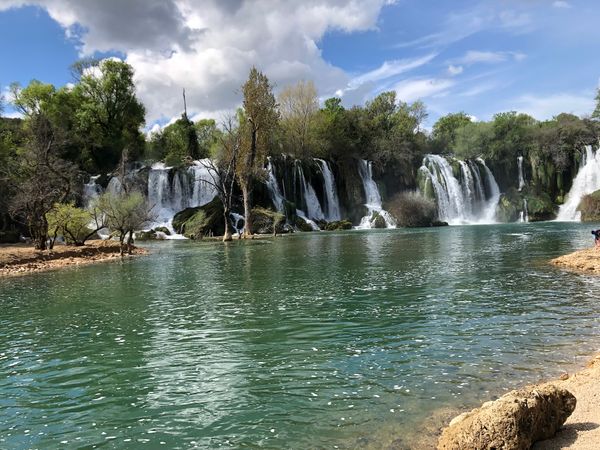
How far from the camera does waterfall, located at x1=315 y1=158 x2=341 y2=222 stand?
64.6 meters

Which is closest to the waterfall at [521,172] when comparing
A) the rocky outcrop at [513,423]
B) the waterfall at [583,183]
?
the waterfall at [583,183]

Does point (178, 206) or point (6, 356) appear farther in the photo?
point (178, 206)

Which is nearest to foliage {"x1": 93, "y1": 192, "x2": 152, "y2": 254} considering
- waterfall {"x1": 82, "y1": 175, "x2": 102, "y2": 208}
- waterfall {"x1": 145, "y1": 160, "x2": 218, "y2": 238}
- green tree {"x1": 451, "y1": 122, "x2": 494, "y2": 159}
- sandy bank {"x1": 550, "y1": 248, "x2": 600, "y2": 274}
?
waterfall {"x1": 82, "y1": 175, "x2": 102, "y2": 208}

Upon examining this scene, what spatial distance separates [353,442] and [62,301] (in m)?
13.5

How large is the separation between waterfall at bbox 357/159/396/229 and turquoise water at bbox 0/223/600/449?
44186 millimetres

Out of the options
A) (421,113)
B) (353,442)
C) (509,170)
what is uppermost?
(421,113)

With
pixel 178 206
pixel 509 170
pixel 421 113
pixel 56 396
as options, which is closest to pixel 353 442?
pixel 56 396

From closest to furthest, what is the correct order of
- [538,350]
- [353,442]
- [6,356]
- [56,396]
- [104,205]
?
[353,442], [56,396], [538,350], [6,356], [104,205]

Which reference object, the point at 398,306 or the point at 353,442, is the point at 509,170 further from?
the point at 353,442

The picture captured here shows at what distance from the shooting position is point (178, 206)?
190ft

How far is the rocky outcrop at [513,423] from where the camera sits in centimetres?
485

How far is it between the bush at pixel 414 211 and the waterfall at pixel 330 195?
24.1 ft

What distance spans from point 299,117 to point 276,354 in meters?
66.8

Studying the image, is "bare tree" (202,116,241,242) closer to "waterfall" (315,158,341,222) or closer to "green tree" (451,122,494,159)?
"waterfall" (315,158,341,222)
